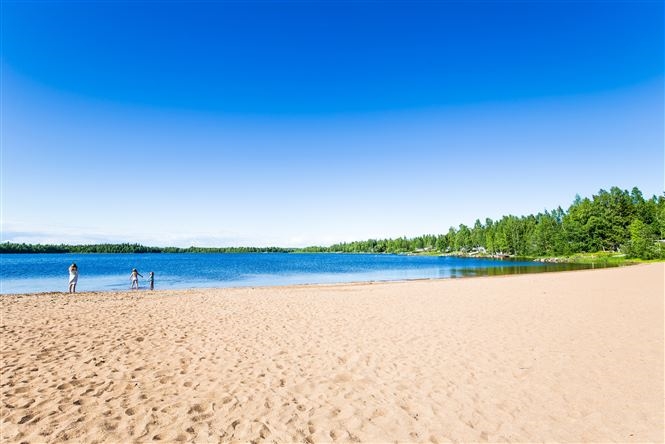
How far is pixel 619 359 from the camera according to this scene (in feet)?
29.3

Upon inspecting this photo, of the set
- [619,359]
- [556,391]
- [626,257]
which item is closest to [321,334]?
[556,391]

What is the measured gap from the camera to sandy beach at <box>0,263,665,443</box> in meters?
5.58

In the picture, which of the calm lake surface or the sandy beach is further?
the calm lake surface

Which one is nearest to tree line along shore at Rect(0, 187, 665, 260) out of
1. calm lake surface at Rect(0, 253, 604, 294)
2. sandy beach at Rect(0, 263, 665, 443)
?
calm lake surface at Rect(0, 253, 604, 294)

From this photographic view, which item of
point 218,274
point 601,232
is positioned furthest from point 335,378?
point 601,232

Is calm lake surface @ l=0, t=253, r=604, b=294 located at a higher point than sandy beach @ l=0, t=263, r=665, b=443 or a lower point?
lower

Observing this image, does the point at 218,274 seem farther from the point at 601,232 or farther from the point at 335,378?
the point at 601,232

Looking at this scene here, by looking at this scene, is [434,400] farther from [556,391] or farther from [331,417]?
[556,391]

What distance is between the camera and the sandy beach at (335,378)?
5578 mm

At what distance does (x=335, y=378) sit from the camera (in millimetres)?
7789

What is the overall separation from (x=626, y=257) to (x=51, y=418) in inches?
3572

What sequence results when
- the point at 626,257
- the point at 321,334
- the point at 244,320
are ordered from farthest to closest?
1. the point at 626,257
2. the point at 244,320
3. the point at 321,334

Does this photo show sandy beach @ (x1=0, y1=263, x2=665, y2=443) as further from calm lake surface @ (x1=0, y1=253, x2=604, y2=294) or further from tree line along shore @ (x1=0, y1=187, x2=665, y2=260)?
tree line along shore @ (x1=0, y1=187, x2=665, y2=260)

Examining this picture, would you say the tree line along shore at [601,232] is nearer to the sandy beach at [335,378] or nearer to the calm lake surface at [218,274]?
the calm lake surface at [218,274]
